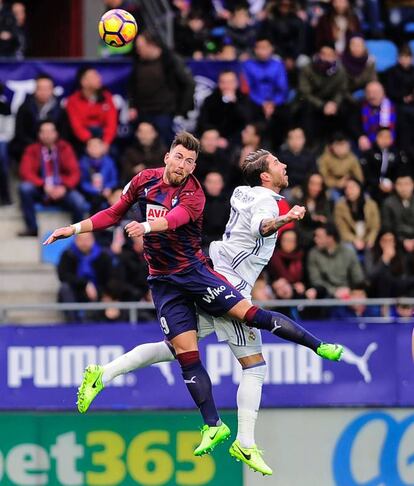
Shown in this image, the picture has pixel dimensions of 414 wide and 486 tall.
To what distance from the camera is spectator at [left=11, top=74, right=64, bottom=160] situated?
722 inches

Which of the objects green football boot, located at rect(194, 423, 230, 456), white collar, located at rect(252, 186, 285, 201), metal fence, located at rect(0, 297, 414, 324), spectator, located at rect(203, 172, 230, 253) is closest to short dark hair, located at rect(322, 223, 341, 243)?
spectator, located at rect(203, 172, 230, 253)

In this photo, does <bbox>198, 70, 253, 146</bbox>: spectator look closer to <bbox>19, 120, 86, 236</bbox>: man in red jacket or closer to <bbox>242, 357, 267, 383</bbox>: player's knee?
<bbox>19, 120, 86, 236</bbox>: man in red jacket

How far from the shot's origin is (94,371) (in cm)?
1286

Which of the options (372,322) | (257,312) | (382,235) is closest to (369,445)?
(372,322)

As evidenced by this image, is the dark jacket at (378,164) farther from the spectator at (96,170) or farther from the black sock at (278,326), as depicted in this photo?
the black sock at (278,326)

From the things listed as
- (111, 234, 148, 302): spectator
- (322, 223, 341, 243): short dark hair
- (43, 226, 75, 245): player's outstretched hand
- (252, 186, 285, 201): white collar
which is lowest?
(111, 234, 148, 302): spectator

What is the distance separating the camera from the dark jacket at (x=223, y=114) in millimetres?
18562

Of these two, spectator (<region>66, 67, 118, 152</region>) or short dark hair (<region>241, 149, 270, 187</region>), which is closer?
short dark hair (<region>241, 149, 270, 187</region>)

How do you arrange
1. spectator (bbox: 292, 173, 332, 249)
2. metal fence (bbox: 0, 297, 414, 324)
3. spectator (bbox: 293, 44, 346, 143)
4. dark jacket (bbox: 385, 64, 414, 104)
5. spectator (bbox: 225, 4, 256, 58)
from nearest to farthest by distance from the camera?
metal fence (bbox: 0, 297, 414, 324), spectator (bbox: 292, 173, 332, 249), spectator (bbox: 293, 44, 346, 143), dark jacket (bbox: 385, 64, 414, 104), spectator (bbox: 225, 4, 256, 58)

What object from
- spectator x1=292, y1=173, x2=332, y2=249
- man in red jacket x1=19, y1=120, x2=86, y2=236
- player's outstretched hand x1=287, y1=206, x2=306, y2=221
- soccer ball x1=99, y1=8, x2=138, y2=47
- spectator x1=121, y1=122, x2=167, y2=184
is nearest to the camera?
player's outstretched hand x1=287, y1=206, x2=306, y2=221

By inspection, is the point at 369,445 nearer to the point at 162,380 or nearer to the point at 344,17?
the point at 162,380

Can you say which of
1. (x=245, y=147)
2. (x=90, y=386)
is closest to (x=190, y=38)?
(x=245, y=147)

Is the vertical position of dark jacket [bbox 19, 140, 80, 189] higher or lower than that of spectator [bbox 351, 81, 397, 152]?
lower

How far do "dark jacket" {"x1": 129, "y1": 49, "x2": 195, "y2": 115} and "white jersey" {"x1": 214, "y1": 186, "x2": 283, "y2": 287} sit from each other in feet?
19.5
